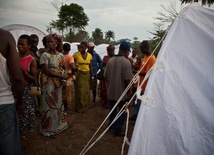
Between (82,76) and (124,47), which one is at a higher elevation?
(124,47)

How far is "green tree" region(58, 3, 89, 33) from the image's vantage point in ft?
106

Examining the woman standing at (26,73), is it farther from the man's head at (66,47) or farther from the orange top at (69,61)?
the man's head at (66,47)

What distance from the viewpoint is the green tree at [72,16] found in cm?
3234

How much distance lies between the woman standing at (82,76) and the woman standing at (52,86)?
126 centimetres

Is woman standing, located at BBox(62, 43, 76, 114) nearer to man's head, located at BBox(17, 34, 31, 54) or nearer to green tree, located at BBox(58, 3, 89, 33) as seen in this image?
man's head, located at BBox(17, 34, 31, 54)

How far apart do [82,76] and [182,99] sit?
3495mm

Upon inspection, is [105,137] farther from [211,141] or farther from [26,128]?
[211,141]

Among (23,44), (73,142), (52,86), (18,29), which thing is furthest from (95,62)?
(18,29)

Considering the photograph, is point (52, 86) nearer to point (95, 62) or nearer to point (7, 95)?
point (7, 95)

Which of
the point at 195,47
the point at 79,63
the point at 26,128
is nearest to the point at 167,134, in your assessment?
the point at 195,47

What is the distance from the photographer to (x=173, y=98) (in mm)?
1538

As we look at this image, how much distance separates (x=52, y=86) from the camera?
334 centimetres

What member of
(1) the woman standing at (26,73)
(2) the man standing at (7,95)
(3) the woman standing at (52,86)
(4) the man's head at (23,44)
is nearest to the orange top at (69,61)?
(3) the woman standing at (52,86)

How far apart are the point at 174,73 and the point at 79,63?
134 inches
